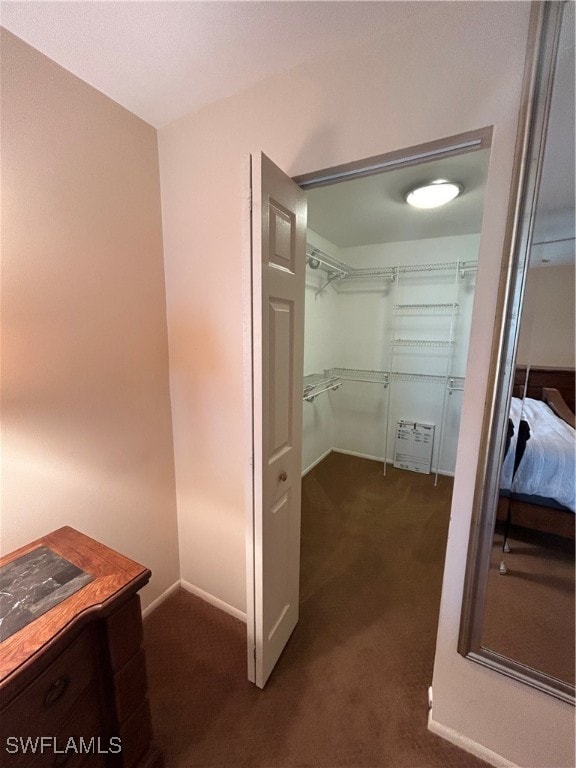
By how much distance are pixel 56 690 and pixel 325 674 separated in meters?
1.12

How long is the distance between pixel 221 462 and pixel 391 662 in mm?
1244

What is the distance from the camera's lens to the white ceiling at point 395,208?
1.76m

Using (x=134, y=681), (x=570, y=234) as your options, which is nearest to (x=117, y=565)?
(x=134, y=681)

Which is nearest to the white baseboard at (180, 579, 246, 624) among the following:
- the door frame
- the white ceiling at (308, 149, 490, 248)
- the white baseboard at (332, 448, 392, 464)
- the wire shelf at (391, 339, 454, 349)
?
the door frame

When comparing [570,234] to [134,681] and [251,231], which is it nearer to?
[251,231]

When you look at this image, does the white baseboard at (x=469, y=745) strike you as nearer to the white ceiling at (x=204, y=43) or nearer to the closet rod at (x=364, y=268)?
the white ceiling at (x=204, y=43)

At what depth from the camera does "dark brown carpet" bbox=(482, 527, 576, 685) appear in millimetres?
977

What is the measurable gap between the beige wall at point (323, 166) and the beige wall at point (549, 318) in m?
0.10

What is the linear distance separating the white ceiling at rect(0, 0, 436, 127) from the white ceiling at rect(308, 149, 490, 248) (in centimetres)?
47

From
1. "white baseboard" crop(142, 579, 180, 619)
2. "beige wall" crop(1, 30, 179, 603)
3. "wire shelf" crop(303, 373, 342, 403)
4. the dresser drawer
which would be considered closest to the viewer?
the dresser drawer

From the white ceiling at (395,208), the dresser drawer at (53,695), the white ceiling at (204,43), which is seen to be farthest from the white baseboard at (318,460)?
the white ceiling at (204,43)

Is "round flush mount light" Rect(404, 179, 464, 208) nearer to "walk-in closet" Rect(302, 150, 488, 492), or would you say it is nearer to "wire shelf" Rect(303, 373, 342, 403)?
"walk-in closet" Rect(302, 150, 488, 492)

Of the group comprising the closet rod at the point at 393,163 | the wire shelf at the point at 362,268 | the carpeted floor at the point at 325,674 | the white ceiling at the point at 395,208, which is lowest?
the carpeted floor at the point at 325,674

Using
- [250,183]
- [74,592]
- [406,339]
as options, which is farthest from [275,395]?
[406,339]
